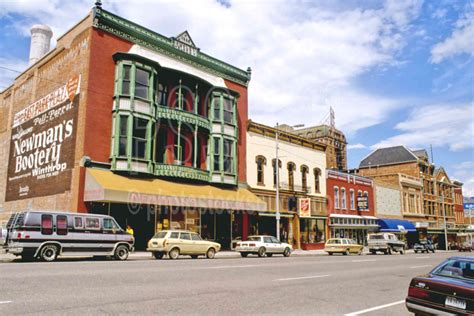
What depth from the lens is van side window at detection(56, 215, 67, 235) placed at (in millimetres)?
17688

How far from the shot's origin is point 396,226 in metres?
52.3

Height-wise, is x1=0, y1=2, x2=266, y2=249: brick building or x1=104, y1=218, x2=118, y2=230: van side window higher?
x1=0, y1=2, x2=266, y2=249: brick building

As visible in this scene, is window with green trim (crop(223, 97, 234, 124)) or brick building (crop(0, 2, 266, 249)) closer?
brick building (crop(0, 2, 266, 249))

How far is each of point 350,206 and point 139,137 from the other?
93.3 ft

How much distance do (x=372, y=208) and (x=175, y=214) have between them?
30.9m

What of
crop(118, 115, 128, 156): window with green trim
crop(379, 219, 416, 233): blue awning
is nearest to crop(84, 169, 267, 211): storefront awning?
crop(118, 115, 128, 156): window with green trim

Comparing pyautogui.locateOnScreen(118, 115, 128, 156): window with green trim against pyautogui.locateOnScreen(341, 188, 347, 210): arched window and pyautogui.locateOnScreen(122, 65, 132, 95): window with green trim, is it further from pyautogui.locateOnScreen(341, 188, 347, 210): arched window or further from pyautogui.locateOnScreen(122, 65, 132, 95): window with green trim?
pyautogui.locateOnScreen(341, 188, 347, 210): arched window

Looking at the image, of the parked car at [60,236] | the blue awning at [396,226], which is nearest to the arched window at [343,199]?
the blue awning at [396,226]

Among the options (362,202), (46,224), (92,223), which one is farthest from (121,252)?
(362,202)

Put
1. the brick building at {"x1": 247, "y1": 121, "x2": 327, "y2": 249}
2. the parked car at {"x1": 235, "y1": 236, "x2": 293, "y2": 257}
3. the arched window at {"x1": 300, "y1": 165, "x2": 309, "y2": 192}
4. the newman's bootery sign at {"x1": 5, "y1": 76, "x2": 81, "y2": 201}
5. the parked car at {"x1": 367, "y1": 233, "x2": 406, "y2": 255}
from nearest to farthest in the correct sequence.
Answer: the newman's bootery sign at {"x1": 5, "y1": 76, "x2": 81, "y2": 201} → the parked car at {"x1": 235, "y1": 236, "x2": 293, "y2": 257} → the brick building at {"x1": 247, "y1": 121, "x2": 327, "y2": 249} → the parked car at {"x1": 367, "y1": 233, "x2": 406, "y2": 255} → the arched window at {"x1": 300, "y1": 165, "x2": 309, "y2": 192}

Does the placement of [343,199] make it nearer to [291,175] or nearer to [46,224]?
[291,175]

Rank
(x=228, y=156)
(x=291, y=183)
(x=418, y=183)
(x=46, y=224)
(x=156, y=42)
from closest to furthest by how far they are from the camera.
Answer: (x=46, y=224) → (x=156, y=42) → (x=228, y=156) → (x=291, y=183) → (x=418, y=183)

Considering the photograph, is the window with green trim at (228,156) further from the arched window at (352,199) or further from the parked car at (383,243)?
the arched window at (352,199)

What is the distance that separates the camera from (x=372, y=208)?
5069 cm
